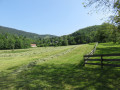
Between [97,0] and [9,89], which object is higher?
[97,0]

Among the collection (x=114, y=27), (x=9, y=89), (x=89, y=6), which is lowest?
(x=9, y=89)

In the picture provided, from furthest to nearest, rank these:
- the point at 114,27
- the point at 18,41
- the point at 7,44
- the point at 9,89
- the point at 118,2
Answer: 1. the point at 18,41
2. the point at 7,44
3. the point at 114,27
4. the point at 118,2
5. the point at 9,89

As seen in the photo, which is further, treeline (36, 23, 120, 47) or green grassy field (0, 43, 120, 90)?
treeline (36, 23, 120, 47)

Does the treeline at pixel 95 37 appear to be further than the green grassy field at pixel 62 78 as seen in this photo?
Yes

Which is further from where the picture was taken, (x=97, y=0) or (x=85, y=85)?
(x=97, y=0)

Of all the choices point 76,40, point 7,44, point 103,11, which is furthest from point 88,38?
point 103,11

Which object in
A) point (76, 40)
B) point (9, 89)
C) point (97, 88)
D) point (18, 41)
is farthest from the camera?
point (76, 40)

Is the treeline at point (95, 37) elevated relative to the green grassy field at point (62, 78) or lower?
elevated

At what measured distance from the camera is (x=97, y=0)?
8086mm

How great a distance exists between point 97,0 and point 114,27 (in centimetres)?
898

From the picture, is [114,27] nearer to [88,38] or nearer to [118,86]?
Answer: [118,86]

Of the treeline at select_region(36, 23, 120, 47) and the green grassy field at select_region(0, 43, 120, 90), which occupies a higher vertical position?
the treeline at select_region(36, 23, 120, 47)

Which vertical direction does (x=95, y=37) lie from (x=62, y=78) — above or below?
above

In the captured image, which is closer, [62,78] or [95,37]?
[62,78]
